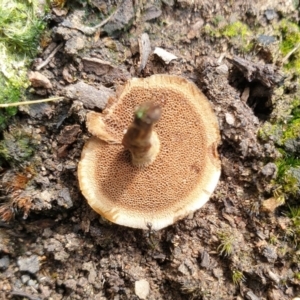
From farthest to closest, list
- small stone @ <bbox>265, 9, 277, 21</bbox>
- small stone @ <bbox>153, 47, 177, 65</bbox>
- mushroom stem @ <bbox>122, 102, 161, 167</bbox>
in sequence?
small stone @ <bbox>265, 9, 277, 21</bbox> → small stone @ <bbox>153, 47, 177, 65</bbox> → mushroom stem @ <bbox>122, 102, 161, 167</bbox>

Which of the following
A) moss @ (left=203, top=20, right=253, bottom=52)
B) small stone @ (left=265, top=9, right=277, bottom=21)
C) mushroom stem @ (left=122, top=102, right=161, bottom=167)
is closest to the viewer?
mushroom stem @ (left=122, top=102, right=161, bottom=167)

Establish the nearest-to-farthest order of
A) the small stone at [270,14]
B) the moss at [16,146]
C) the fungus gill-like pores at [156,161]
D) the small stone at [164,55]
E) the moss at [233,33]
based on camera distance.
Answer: the fungus gill-like pores at [156,161]
the moss at [16,146]
the small stone at [164,55]
the moss at [233,33]
the small stone at [270,14]

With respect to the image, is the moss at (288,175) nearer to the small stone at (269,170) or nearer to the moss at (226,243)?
the small stone at (269,170)

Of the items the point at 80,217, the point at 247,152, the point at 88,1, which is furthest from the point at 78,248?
the point at 88,1

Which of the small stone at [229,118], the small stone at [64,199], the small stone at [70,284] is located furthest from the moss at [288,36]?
the small stone at [70,284]

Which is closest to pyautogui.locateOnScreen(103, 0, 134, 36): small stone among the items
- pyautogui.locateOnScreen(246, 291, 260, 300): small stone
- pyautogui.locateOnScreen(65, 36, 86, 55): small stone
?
pyautogui.locateOnScreen(65, 36, 86, 55): small stone

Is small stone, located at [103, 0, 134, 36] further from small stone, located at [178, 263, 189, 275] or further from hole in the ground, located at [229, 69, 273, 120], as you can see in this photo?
small stone, located at [178, 263, 189, 275]

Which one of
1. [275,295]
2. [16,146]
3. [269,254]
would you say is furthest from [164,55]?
[275,295]
